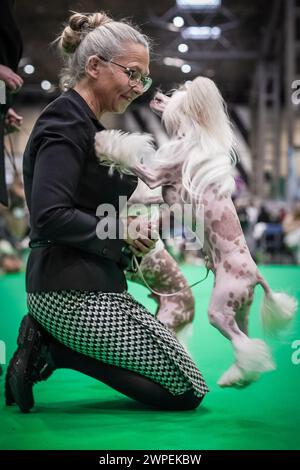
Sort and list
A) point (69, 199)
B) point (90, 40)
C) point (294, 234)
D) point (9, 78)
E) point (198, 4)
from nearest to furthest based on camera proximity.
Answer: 1. point (69, 199)
2. point (90, 40)
3. point (9, 78)
4. point (294, 234)
5. point (198, 4)

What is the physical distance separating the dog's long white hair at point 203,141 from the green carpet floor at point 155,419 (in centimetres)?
56

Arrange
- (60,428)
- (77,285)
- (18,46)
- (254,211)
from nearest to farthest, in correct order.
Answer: (60,428)
(77,285)
(18,46)
(254,211)

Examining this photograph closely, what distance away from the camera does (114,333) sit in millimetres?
2090

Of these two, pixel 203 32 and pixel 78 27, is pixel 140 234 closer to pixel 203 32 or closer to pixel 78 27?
pixel 78 27

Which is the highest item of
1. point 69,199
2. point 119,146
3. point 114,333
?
point 119,146

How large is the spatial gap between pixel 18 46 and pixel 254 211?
32.6 ft

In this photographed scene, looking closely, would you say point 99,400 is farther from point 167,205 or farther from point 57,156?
point 57,156

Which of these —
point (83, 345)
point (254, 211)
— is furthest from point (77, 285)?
point (254, 211)

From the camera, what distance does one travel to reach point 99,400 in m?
2.37

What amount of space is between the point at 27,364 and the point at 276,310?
0.76 meters

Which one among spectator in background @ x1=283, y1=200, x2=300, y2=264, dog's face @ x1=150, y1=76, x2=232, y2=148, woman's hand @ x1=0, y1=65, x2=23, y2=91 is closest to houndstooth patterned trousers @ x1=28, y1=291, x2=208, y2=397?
dog's face @ x1=150, y1=76, x2=232, y2=148

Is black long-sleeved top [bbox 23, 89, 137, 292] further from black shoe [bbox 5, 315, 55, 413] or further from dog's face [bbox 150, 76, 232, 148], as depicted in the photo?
dog's face [bbox 150, 76, 232, 148]

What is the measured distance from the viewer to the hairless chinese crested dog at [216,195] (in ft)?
7.09

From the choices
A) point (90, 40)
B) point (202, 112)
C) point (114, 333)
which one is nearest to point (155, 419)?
point (114, 333)
